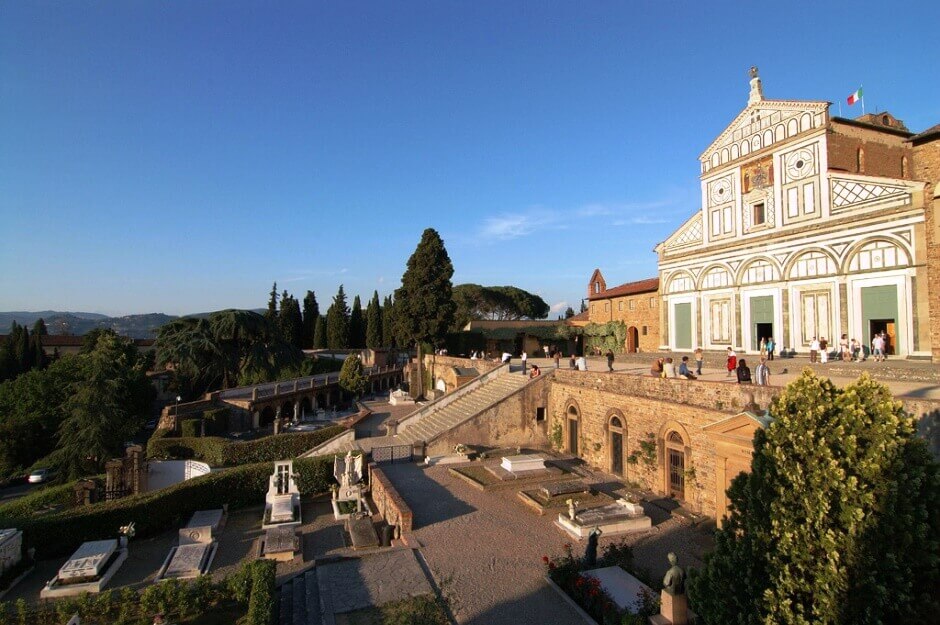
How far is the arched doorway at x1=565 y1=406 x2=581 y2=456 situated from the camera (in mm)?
20312

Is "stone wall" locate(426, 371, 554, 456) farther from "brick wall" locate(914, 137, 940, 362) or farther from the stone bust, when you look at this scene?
"brick wall" locate(914, 137, 940, 362)

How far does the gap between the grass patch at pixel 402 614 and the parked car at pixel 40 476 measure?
100 ft

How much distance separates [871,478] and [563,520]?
8339 millimetres

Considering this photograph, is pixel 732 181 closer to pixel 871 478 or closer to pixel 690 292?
pixel 690 292

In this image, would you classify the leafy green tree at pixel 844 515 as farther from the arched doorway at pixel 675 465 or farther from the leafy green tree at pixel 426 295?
the leafy green tree at pixel 426 295

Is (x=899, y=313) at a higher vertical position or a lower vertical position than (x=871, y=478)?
higher

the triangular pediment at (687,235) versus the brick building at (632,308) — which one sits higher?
the triangular pediment at (687,235)

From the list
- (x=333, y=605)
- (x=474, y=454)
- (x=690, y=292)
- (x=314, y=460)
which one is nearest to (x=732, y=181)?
(x=690, y=292)

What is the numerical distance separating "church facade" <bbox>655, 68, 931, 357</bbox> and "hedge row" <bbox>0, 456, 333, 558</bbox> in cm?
2172

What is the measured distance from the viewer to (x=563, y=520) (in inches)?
511

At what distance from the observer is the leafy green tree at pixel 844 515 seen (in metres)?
5.58

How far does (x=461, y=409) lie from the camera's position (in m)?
24.4

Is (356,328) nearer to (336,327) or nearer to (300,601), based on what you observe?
(336,327)

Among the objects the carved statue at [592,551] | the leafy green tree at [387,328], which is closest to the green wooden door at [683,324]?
the carved statue at [592,551]
